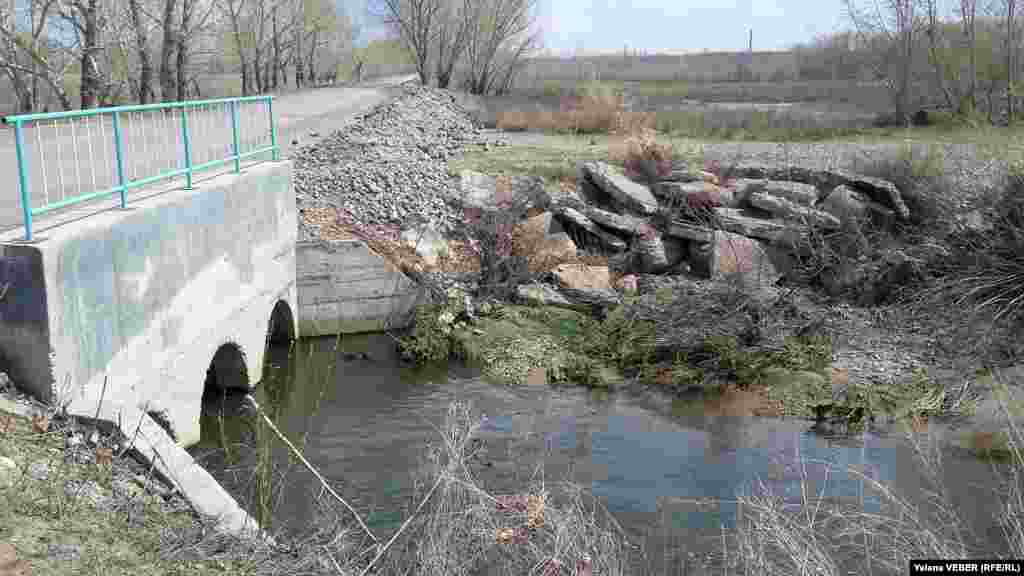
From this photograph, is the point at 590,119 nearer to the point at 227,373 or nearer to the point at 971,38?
the point at 971,38

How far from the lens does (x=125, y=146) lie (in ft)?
28.8

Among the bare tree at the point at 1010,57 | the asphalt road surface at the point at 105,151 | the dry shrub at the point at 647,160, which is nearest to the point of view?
the asphalt road surface at the point at 105,151

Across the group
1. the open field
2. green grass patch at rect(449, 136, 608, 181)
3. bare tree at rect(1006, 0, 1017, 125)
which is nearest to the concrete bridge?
green grass patch at rect(449, 136, 608, 181)

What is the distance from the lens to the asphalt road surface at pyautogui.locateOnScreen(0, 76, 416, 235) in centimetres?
727

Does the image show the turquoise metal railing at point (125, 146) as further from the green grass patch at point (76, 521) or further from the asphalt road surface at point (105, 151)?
the green grass patch at point (76, 521)

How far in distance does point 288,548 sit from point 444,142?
56.0ft

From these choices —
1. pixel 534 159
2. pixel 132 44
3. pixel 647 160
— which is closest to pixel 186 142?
pixel 647 160

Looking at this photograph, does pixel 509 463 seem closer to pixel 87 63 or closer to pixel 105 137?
pixel 105 137

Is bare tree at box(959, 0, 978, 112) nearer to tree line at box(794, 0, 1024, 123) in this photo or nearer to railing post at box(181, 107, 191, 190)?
tree line at box(794, 0, 1024, 123)

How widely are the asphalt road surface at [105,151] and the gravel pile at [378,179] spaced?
2.32 metres

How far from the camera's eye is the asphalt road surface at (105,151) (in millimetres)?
7273

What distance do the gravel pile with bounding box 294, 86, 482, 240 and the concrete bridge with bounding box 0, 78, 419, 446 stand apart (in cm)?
238

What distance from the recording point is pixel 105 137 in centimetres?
813

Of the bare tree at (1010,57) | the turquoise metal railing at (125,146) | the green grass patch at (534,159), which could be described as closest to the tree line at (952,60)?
the bare tree at (1010,57)
